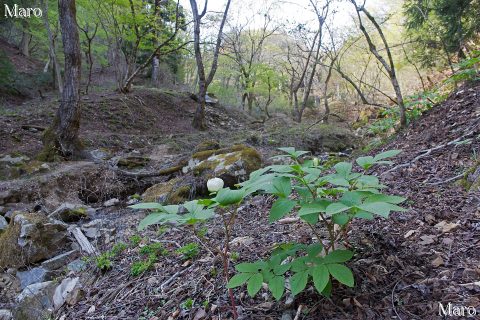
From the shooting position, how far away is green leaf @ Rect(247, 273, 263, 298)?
44.3 inches

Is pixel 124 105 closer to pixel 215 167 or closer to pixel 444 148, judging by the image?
pixel 215 167

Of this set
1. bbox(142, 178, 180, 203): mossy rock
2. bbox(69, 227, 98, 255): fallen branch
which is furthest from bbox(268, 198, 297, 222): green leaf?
bbox(142, 178, 180, 203): mossy rock

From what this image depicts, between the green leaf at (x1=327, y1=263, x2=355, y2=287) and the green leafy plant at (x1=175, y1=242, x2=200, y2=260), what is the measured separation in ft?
4.06

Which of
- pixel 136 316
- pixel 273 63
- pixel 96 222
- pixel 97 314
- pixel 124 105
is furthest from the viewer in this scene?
pixel 273 63

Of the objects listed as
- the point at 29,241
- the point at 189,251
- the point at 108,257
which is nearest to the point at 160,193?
the point at 29,241

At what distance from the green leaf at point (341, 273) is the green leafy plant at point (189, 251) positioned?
1.24 metres

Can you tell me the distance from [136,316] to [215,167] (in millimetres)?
2849

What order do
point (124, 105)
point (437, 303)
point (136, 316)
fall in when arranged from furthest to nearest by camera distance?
point (124, 105), point (136, 316), point (437, 303)

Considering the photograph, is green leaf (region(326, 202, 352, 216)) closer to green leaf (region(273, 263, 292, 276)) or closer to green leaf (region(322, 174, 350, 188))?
green leaf (region(322, 174, 350, 188))

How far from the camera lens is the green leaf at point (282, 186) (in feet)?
4.02

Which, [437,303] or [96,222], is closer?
[437,303]

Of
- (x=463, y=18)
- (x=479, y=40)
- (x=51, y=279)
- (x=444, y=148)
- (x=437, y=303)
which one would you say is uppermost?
(x=463, y=18)

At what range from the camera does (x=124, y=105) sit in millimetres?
10492

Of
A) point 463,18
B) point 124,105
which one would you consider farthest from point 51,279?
point 463,18
